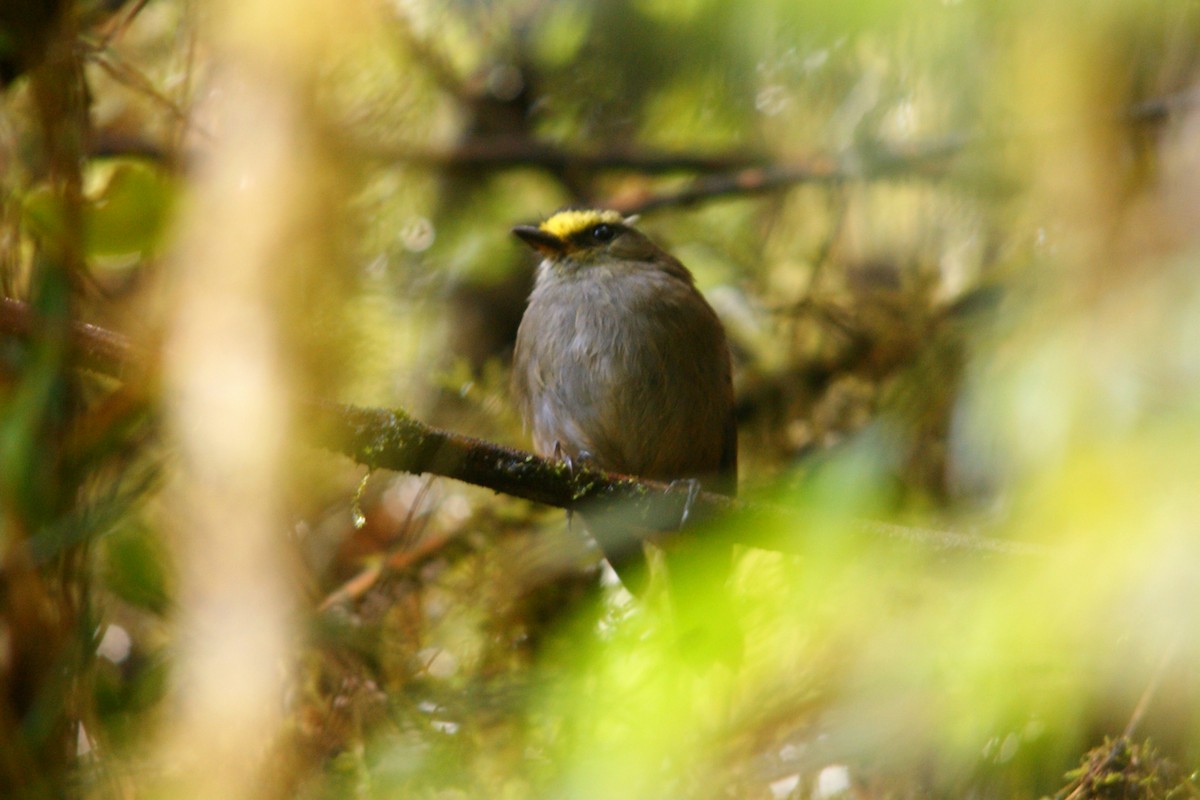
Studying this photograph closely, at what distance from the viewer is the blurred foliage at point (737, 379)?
7.56ft

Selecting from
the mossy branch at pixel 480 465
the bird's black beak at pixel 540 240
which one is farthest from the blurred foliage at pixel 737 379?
the bird's black beak at pixel 540 240

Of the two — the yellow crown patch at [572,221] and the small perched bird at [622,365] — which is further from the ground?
the yellow crown patch at [572,221]

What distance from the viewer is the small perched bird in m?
3.95

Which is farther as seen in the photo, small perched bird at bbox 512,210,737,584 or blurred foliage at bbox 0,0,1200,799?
small perched bird at bbox 512,210,737,584

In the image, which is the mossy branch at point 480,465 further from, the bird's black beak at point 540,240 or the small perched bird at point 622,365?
the bird's black beak at point 540,240

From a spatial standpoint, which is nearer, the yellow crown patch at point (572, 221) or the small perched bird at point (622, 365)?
the small perched bird at point (622, 365)

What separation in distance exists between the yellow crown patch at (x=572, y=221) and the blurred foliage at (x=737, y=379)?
0.62m

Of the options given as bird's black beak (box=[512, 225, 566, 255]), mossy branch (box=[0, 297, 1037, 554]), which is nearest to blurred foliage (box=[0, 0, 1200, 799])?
mossy branch (box=[0, 297, 1037, 554])

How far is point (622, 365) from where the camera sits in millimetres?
3934

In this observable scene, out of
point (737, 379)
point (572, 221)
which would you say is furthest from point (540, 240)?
point (737, 379)

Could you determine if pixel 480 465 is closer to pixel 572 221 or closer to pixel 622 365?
pixel 622 365

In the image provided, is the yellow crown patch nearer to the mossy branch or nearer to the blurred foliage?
the blurred foliage

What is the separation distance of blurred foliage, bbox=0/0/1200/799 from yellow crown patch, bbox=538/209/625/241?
2.04 feet

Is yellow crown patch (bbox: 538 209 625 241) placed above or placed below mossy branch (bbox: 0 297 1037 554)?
above
